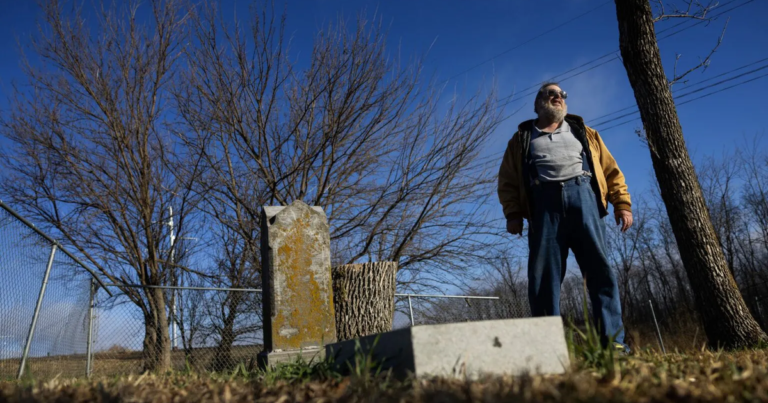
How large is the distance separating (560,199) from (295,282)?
261 centimetres

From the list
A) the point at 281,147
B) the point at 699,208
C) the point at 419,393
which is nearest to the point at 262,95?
the point at 281,147

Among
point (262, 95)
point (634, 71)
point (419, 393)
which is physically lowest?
point (419, 393)

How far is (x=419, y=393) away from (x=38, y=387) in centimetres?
148

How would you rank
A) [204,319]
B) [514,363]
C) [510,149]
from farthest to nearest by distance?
[204,319] < [510,149] < [514,363]

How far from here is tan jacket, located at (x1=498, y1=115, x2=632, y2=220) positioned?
3291 millimetres

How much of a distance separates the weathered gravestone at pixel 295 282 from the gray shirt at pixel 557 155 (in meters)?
2.44

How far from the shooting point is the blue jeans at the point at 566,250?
2.91 meters

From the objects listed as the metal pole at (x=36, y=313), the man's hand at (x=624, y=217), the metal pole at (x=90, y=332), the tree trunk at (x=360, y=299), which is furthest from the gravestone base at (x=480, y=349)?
the metal pole at (x=90, y=332)

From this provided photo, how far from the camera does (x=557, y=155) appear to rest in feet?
10.3

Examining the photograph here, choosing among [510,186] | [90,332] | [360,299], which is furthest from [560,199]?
[90,332]

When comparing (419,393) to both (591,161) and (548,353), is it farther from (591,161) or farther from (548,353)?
(591,161)

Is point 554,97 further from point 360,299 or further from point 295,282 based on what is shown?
point 360,299

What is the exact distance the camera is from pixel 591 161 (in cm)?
321

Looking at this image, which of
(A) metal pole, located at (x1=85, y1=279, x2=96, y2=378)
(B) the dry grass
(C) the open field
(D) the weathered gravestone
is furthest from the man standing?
(A) metal pole, located at (x1=85, y1=279, x2=96, y2=378)
